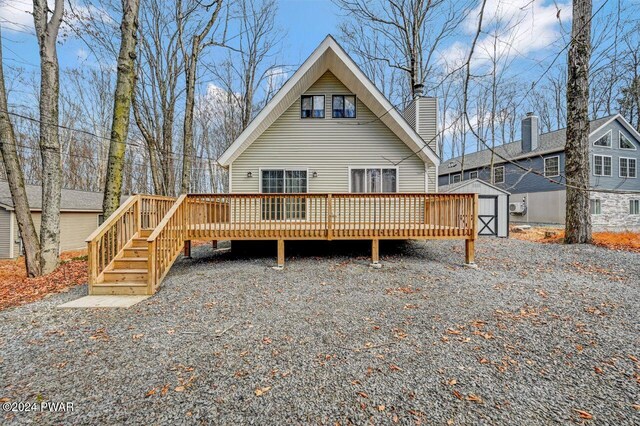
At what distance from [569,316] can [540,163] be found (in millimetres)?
20405

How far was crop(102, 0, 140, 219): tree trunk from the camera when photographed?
687 cm

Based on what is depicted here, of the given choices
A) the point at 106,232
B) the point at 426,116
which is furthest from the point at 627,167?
the point at 106,232

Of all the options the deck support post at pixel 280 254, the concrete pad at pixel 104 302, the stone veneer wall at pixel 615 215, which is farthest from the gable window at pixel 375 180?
the stone veneer wall at pixel 615 215

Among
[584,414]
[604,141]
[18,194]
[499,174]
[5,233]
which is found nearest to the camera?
[584,414]

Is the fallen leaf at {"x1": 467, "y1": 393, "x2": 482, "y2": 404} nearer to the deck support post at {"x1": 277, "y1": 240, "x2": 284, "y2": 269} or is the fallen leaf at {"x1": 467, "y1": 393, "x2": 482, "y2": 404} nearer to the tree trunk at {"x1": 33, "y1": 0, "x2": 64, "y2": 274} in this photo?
the deck support post at {"x1": 277, "y1": 240, "x2": 284, "y2": 269}

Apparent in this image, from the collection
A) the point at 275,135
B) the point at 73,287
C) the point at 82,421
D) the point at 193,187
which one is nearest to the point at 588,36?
the point at 275,135

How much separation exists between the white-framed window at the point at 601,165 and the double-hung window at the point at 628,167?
1.16 meters

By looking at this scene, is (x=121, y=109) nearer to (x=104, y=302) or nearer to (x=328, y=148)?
(x=104, y=302)

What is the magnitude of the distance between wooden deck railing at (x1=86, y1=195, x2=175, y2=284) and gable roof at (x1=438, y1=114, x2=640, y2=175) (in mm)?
14493

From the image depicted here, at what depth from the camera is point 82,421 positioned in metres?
2.14

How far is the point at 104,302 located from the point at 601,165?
26517 mm

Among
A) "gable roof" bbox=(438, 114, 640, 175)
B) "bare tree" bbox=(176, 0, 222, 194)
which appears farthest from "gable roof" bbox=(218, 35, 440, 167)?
"gable roof" bbox=(438, 114, 640, 175)

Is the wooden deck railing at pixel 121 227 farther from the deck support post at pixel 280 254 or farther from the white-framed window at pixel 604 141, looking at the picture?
the white-framed window at pixel 604 141

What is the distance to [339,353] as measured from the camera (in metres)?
3.03
